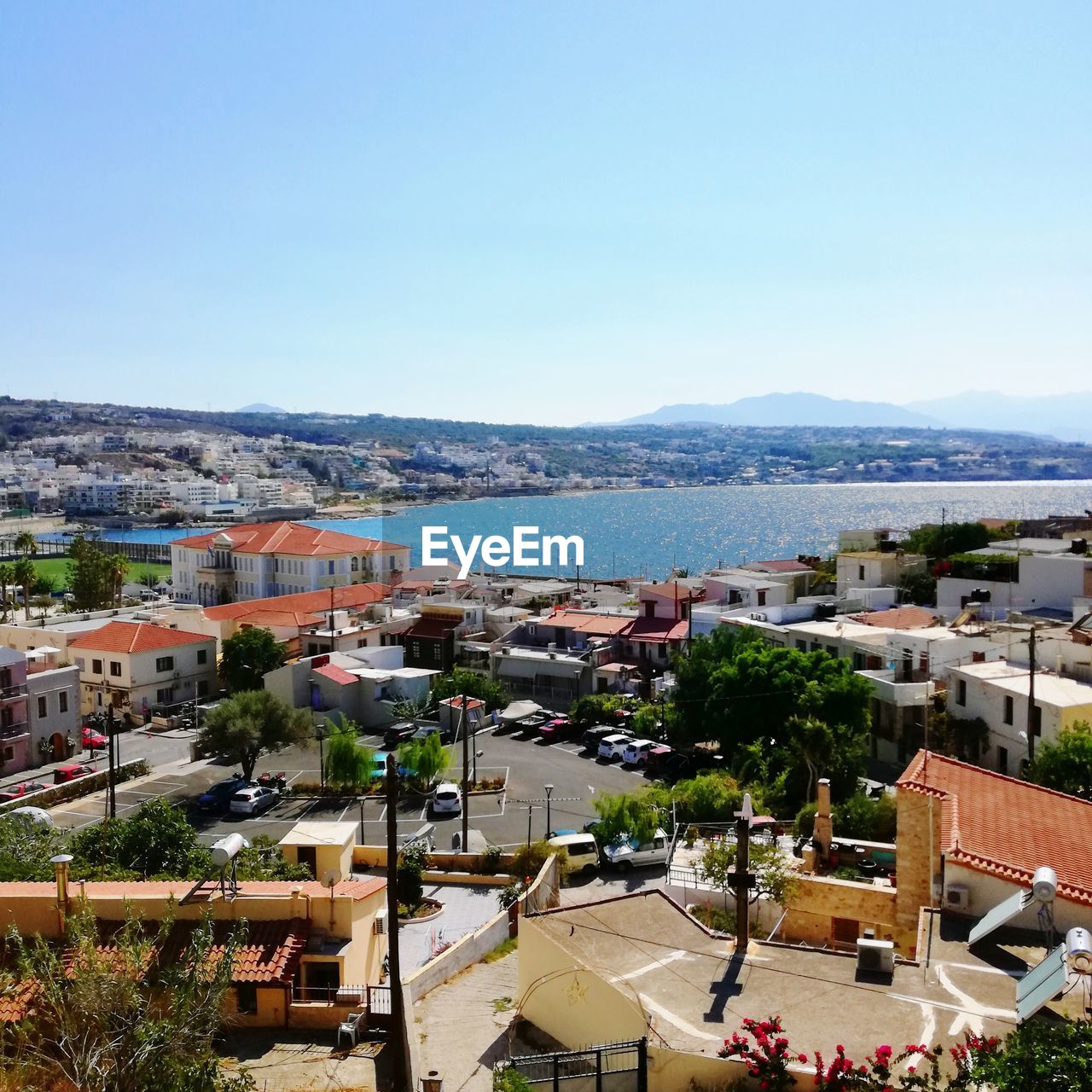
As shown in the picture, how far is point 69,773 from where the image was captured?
26.2 metres

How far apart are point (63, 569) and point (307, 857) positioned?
9181 cm

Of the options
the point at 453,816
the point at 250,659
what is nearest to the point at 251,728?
the point at 453,816

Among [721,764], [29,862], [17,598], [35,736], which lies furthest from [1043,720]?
[17,598]

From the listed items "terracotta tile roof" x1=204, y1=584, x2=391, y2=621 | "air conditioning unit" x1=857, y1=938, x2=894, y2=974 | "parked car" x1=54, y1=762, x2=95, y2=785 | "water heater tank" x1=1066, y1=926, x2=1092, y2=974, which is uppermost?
"water heater tank" x1=1066, y1=926, x2=1092, y2=974

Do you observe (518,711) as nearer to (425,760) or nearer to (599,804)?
(425,760)

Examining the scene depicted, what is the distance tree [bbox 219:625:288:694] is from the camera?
3412 cm

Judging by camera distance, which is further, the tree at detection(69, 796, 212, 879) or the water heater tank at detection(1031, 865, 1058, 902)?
the tree at detection(69, 796, 212, 879)

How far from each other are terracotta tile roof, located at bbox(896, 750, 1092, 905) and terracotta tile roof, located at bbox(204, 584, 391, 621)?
1234 inches

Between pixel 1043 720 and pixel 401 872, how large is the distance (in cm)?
1189

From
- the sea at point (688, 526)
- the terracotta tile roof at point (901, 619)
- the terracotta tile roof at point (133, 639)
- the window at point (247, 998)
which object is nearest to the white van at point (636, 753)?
the terracotta tile roof at point (901, 619)

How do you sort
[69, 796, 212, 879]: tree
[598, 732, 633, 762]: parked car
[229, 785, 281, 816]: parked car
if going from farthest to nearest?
[598, 732, 633, 762]: parked car < [229, 785, 281, 816]: parked car < [69, 796, 212, 879]: tree

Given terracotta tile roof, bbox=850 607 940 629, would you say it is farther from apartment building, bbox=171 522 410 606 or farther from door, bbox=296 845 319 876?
apartment building, bbox=171 522 410 606

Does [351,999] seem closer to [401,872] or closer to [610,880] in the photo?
[401,872]

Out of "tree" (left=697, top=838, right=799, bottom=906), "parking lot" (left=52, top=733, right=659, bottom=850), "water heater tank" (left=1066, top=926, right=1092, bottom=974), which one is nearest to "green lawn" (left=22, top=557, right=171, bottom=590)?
"parking lot" (left=52, top=733, right=659, bottom=850)
